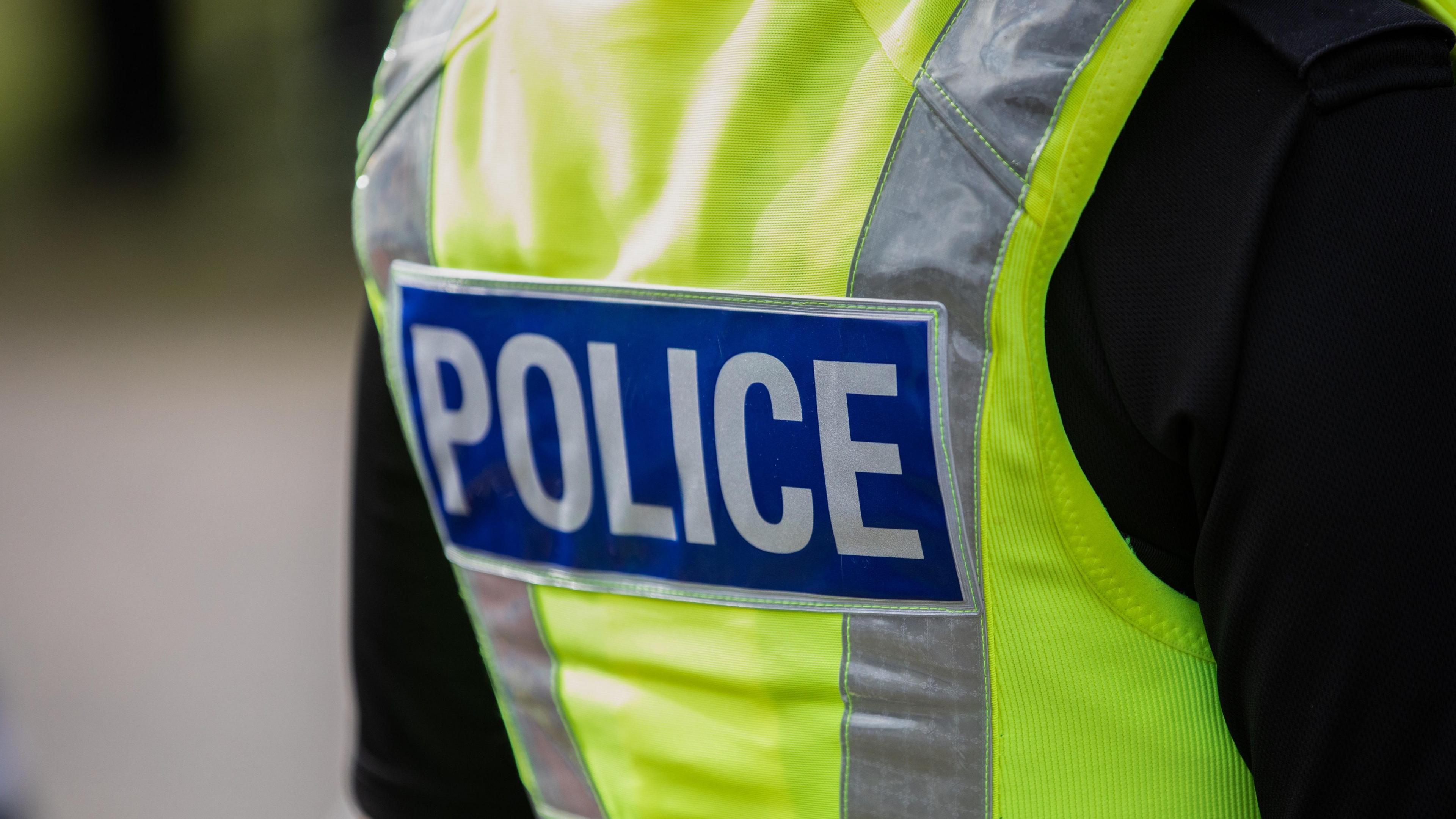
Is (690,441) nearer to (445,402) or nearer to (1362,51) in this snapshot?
(445,402)

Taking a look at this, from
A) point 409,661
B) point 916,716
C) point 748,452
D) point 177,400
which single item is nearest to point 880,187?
point 748,452

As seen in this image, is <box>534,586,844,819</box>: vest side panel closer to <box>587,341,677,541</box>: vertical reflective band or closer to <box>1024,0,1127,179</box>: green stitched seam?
<box>587,341,677,541</box>: vertical reflective band

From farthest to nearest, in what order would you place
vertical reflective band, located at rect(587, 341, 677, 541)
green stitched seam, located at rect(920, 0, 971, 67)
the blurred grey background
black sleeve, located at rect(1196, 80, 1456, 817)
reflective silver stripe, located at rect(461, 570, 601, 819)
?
the blurred grey background → reflective silver stripe, located at rect(461, 570, 601, 819) → vertical reflective band, located at rect(587, 341, 677, 541) → green stitched seam, located at rect(920, 0, 971, 67) → black sleeve, located at rect(1196, 80, 1456, 817)

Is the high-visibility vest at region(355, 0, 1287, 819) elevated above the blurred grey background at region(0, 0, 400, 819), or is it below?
above

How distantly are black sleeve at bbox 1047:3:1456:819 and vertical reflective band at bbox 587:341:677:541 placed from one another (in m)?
0.26

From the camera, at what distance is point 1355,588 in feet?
1.81

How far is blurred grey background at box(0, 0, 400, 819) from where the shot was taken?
3.28 m

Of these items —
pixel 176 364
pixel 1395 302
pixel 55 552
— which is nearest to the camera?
pixel 1395 302

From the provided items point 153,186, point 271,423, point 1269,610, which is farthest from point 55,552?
point 153,186

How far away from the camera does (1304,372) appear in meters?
0.54

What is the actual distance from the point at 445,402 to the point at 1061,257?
401 mm

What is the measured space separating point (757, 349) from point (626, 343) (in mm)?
85

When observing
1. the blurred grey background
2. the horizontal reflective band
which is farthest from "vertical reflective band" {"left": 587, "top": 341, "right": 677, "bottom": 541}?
the blurred grey background

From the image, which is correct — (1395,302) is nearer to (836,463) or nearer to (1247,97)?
(1247,97)
